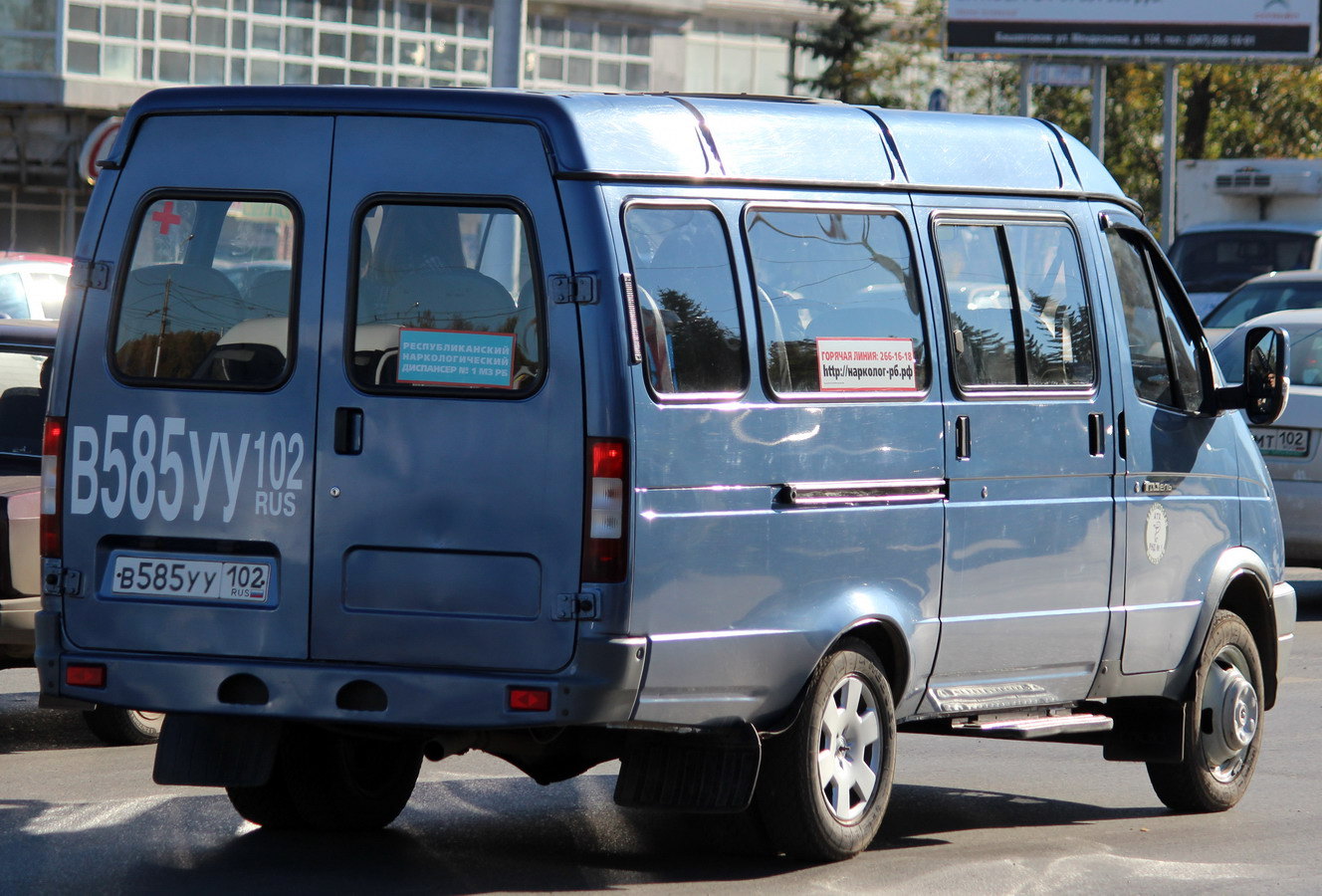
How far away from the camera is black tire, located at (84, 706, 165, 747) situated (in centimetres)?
873

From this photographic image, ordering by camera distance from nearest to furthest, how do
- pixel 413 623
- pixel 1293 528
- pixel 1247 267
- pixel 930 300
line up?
pixel 413 623, pixel 930 300, pixel 1293 528, pixel 1247 267

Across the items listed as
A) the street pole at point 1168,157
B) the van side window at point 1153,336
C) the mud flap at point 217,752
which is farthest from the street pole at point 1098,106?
the mud flap at point 217,752

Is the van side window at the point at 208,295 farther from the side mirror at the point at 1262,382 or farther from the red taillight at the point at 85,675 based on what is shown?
the side mirror at the point at 1262,382

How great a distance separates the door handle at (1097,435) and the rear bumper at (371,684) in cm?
213

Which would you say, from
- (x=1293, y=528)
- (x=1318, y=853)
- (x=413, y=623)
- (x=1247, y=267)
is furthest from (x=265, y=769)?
(x=1247, y=267)

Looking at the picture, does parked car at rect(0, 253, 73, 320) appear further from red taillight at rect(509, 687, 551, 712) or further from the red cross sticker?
red taillight at rect(509, 687, 551, 712)

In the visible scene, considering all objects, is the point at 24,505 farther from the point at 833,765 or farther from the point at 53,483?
the point at 833,765

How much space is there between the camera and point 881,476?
6.45m

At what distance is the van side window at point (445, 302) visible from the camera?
228 inches

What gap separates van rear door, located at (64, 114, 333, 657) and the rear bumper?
2.4 inches

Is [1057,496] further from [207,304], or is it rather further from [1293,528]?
[1293,528]

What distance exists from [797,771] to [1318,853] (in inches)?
74.3

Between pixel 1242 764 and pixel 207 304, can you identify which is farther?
pixel 1242 764

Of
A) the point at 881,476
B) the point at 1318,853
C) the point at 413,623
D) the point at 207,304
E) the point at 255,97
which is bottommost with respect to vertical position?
the point at 1318,853
